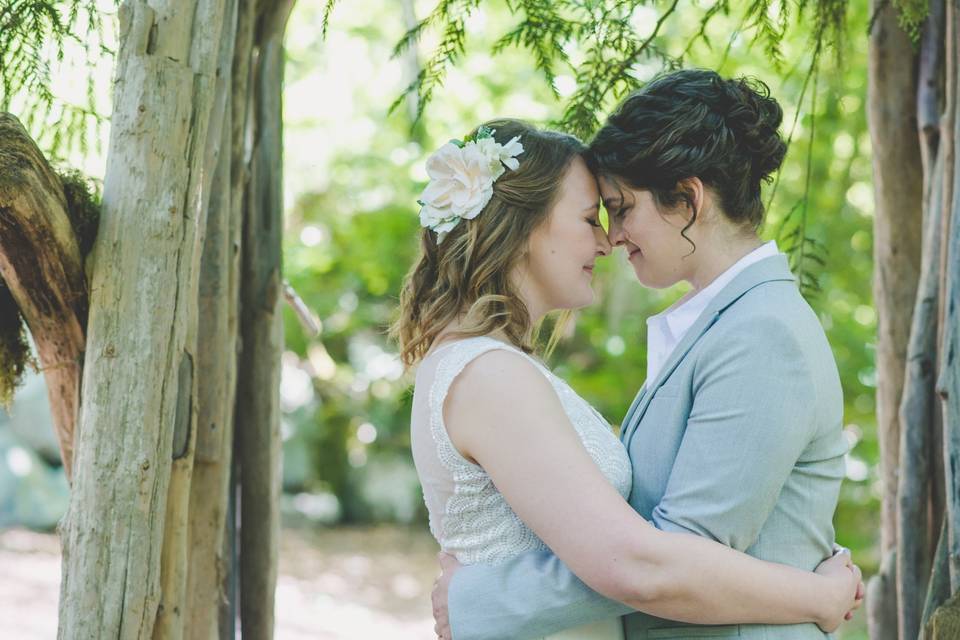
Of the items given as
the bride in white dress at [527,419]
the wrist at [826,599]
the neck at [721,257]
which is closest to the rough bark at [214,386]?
the bride in white dress at [527,419]

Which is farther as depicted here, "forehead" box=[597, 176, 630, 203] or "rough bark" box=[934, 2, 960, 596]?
"rough bark" box=[934, 2, 960, 596]

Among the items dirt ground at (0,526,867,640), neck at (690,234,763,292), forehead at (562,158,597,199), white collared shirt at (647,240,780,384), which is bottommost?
dirt ground at (0,526,867,640)

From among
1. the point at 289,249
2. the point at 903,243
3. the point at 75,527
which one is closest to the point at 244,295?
the point at 75,527

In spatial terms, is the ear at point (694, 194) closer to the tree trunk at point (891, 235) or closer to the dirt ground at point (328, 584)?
the tree trunk at point (891, 235)

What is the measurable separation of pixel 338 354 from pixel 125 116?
7457 millimetres

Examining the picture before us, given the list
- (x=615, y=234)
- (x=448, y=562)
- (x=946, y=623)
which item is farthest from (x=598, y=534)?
(x=946, y=623)

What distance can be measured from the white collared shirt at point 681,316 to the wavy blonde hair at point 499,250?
9.8 inches

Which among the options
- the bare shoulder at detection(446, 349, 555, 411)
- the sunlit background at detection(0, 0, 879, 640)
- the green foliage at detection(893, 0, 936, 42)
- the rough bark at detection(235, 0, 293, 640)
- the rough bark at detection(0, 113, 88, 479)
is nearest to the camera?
the bare shoulder at detection(446, 349, 555, 411)

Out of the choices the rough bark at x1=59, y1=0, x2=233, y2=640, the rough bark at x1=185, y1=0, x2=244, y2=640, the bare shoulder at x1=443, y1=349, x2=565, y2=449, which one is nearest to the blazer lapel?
the bare shoulder at x1=443, y1=349, x2=565, y2=449

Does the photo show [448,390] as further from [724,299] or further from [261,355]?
Answer: [261,355]

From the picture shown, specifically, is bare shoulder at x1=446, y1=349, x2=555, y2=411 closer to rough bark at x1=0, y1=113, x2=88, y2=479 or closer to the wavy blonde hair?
the wavy blonde hair

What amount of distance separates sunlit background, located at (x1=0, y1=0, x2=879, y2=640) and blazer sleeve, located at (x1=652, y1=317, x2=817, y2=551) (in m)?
4.88

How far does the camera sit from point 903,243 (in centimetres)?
342

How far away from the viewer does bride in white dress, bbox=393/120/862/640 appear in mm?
1689
